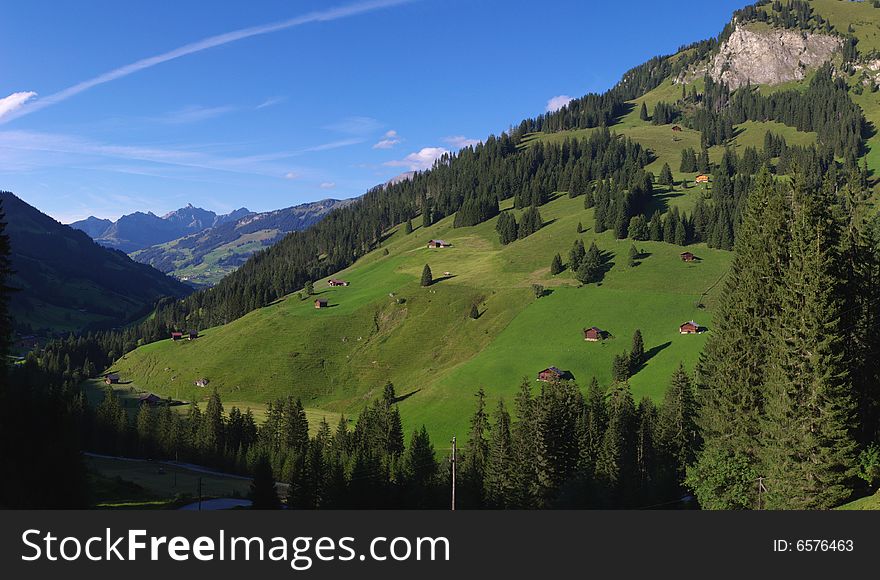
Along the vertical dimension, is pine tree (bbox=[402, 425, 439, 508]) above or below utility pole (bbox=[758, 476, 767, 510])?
below

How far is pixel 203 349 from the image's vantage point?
612 ft

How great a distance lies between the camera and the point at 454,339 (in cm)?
15225

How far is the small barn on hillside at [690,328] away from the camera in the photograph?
398 ft

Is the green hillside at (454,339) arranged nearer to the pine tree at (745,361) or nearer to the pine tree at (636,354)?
the pine tree at (636,354)

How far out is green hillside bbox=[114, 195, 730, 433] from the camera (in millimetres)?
123438

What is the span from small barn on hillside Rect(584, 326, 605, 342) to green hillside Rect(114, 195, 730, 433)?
7.54 ft

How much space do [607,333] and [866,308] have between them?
9022 cm

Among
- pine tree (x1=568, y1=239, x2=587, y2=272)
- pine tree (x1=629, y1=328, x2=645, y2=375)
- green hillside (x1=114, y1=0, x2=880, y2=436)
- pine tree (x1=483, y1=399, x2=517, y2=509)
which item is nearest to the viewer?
pine tree (x1=483, y1=399, x2=517, y2=509)

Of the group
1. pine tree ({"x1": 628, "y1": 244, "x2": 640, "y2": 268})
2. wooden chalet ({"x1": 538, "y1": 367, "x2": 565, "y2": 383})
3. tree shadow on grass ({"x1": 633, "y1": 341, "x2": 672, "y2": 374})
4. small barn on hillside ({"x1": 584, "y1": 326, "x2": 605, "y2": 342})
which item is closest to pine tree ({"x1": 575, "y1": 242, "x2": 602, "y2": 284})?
pine tree ({"x1": 628, "y1": 244, "x2": 640, "y2": 268})

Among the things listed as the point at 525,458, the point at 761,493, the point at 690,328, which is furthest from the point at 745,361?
the point at 690,328

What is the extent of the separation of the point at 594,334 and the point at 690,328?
20.4m

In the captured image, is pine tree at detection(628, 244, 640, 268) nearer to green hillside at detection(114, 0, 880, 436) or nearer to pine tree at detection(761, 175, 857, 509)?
green hillside at detection(114, 0, 880, 436)

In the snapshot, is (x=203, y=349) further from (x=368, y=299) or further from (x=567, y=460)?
(x=567, y=460)
